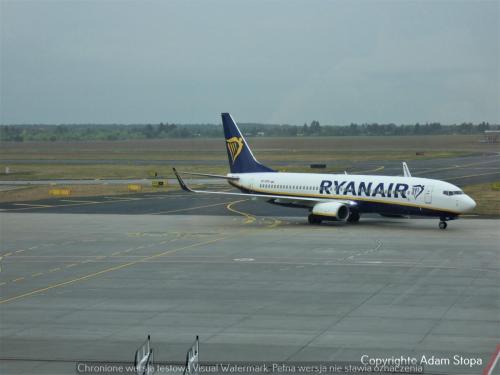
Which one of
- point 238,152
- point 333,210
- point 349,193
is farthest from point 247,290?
point 238,152

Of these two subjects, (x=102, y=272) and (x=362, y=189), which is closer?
(x=102, y=272)

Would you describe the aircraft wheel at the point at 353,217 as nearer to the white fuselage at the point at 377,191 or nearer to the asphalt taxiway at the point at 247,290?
the white fuselage at the point at 377,191

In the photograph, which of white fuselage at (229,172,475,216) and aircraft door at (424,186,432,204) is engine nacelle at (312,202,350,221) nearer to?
white fuselage at (229,172,475,216)

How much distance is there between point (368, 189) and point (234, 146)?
1554cm

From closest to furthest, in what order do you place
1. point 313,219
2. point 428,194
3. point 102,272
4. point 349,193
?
point 102,272 < point 428,194 < point 349,193 < point 313,219

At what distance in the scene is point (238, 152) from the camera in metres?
75.1

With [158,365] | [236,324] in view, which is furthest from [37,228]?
[158,365]

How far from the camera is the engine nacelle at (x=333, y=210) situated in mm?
64250

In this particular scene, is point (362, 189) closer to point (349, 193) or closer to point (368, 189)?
point (368, 189)

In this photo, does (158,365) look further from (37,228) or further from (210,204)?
(210,204)

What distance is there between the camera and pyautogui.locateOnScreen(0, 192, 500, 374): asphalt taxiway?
28.3 m

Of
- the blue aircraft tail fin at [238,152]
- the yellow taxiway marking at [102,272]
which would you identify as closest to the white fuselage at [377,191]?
the blue aircraft tail fin at [238,152]

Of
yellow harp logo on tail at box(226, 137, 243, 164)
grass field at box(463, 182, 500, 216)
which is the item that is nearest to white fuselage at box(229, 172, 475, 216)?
yellow harp logo on tail at box(226, 137, 243, 164)

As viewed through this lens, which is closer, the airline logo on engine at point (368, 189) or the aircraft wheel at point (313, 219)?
the airline logo on engine at point (368, 189)
